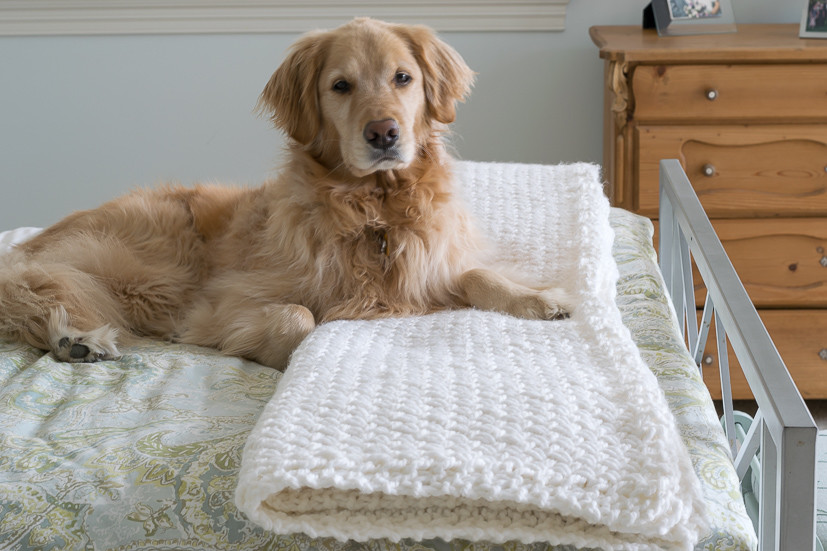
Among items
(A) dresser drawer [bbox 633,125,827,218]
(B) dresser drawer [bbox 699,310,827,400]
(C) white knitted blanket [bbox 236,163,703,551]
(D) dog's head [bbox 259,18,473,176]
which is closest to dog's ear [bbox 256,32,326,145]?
(D) dog's head [bbox 259,18,473,176]

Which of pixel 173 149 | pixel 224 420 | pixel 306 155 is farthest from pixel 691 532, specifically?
pixel 173 149

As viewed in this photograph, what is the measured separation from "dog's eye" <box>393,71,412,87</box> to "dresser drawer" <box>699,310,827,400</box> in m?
1.62

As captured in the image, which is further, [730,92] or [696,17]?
[696,17]

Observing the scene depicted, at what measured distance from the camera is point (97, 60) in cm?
318

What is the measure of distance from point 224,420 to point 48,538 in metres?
0.27

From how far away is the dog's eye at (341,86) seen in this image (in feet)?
5.30

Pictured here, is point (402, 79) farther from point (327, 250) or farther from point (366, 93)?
point (327, 250)

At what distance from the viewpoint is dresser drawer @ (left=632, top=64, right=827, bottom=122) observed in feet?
8.42

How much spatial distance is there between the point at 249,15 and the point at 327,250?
1.85 meters

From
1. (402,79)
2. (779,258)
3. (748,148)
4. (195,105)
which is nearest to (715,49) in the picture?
(748,148)

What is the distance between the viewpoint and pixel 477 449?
890mm

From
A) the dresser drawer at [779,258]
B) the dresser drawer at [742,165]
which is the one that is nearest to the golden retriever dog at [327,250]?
the dresser drawer at [742,165]

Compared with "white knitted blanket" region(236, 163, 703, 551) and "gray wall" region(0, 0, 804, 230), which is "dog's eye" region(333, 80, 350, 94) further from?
"gray wall" region(0, 0, 804, 230)

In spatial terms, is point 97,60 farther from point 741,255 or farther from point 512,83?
point 741,255
